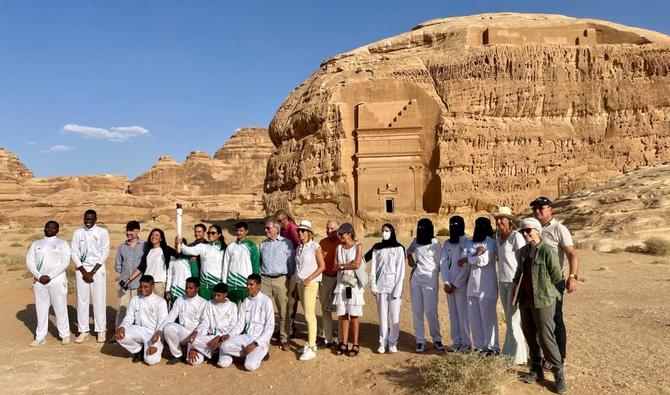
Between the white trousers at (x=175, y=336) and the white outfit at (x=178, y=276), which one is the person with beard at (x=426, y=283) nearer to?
the white trousers at (x=175, y=336)

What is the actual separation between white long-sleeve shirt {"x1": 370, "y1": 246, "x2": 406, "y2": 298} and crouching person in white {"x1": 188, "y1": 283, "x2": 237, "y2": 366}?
2.00m

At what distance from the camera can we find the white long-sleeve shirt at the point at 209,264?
6754mm

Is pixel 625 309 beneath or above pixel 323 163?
beneath

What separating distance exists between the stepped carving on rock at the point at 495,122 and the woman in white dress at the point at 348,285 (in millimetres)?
16472

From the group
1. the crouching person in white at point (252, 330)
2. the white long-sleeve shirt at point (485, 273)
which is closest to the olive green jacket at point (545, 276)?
the white long-sleeve shirt at point (485, 273)

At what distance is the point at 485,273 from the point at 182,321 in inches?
Answer: 162

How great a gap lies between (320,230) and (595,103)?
15396 mm

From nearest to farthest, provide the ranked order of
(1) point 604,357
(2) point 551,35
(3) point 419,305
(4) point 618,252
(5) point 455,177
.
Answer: (1) point 604,357
(3) point 419,305
(4) point 618,252
(5) point 455,177
(2) point 551,35

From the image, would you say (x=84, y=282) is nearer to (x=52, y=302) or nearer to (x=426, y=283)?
(x=52, y=302)

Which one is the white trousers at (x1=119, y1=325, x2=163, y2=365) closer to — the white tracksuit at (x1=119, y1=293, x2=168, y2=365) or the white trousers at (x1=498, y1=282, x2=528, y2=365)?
the white tracksuit at (x1=119, y1=293, x2=168, y2=365)

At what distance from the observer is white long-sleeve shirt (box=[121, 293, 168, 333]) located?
A: 645 cm

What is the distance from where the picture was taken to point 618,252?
14820 mm

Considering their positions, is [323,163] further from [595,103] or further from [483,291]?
[483,291]

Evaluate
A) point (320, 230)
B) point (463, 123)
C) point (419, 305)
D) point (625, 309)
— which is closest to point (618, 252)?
point (625, 309)
